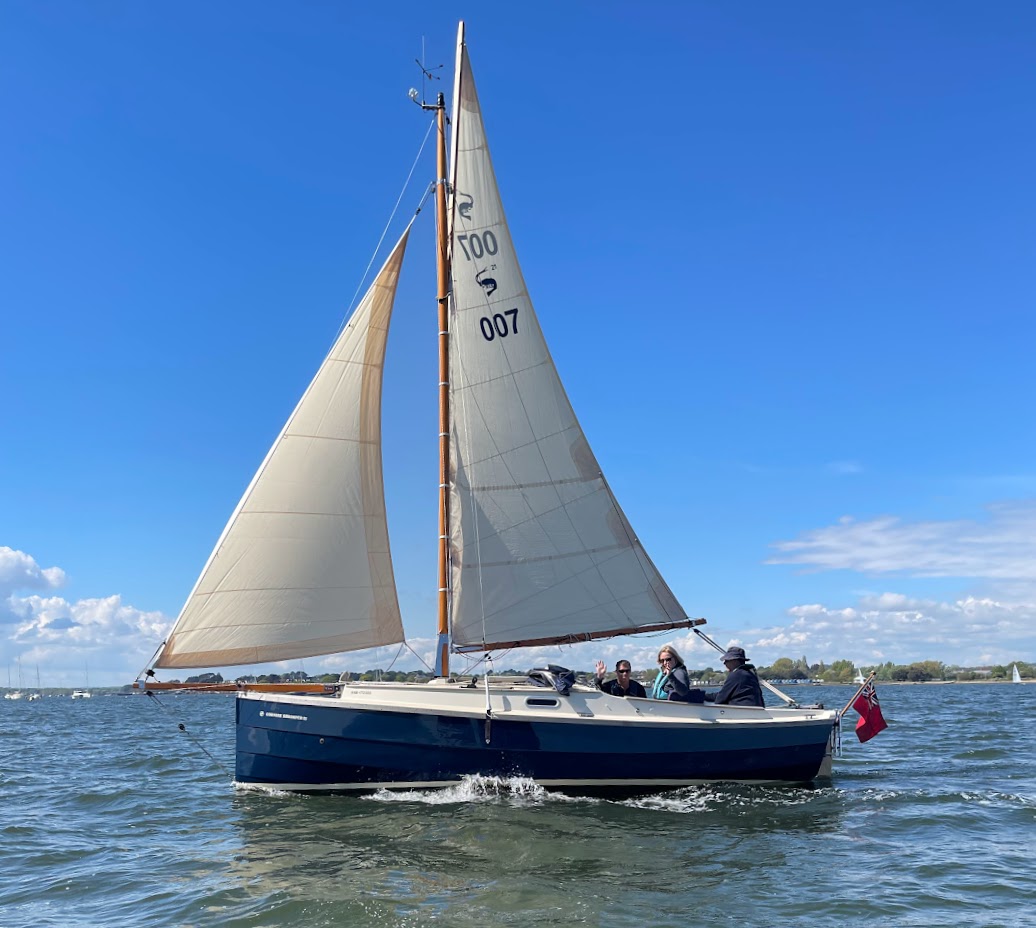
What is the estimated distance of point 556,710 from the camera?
50.1ft

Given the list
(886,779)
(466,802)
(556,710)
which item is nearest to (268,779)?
(466,802)

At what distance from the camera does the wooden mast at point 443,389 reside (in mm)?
16719

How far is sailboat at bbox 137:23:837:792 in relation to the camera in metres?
15.1

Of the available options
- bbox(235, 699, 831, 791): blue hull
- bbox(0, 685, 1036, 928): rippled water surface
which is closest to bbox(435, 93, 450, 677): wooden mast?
bbox(235, 699, 831, 791): blue hull

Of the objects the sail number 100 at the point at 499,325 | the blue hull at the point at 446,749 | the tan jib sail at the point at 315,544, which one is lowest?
the blue hull at the point at 446,749

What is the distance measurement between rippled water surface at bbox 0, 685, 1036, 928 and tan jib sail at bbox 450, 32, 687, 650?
3.14m

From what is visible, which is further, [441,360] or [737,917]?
[441,360]

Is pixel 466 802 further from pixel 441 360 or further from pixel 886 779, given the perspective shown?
pixel 886 779

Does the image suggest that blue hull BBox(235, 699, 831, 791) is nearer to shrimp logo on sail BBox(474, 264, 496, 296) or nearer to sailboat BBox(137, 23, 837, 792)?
sailboat BBox(137, 23, 837, 792)

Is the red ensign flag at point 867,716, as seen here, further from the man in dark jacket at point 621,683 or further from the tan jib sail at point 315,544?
the tan jib sail at point 315,544

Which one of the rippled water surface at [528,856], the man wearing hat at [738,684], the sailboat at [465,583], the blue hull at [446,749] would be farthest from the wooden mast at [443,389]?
the man wearing hat at [738,684]

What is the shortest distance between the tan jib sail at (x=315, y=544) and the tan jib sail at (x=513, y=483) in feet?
4.71

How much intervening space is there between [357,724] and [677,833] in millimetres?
5266

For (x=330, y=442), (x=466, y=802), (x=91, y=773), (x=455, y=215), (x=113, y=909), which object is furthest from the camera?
(x=91, y=773)
